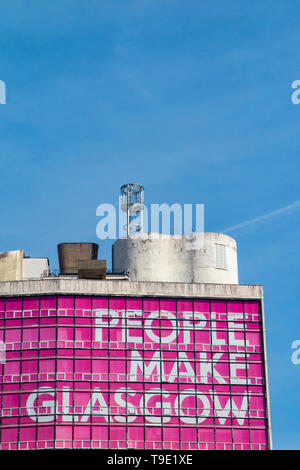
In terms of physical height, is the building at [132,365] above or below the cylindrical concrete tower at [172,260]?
below

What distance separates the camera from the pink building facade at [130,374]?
107750 millimetres

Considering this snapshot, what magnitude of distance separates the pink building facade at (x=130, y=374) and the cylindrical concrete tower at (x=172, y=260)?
374 inches

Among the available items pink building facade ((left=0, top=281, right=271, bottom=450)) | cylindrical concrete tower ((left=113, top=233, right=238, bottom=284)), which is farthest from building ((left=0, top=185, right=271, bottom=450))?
cylindrical concrete tower ((left=113, top=233, right=238, bottom=284))

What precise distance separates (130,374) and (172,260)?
20050 millimetres

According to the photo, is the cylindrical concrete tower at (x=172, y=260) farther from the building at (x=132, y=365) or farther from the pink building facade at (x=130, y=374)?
the pink building facade at (x=130, y=374)

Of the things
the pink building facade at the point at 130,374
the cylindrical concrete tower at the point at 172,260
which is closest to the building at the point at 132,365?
the pink building facade at the point at 130,374

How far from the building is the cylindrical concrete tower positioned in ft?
22.8

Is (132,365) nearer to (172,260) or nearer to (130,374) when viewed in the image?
(130,374)

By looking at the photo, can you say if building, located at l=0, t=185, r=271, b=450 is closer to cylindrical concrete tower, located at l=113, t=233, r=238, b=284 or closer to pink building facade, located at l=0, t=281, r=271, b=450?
pink building facade, located at l=0, t=281, r=271, b=450

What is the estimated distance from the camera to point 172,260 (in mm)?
125562

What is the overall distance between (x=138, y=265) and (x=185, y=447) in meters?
25.9

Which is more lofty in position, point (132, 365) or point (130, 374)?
point (132, 365)

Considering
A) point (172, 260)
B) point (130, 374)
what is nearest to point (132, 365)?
point (130, 374)
